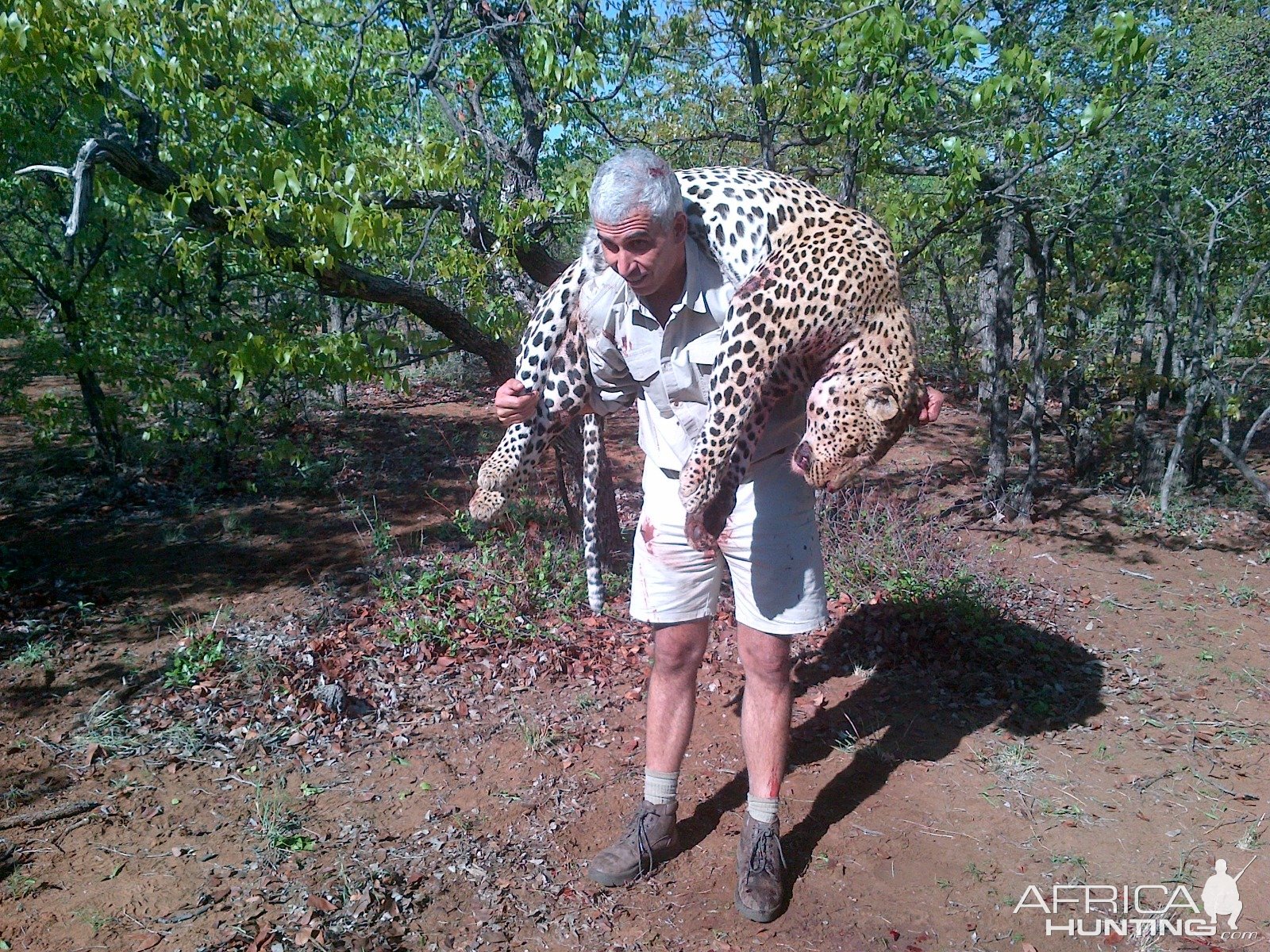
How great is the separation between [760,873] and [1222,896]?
5.21 feet

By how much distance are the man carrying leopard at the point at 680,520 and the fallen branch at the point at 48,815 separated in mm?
2087

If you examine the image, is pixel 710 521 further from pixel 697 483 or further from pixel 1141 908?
pixel 1141 908

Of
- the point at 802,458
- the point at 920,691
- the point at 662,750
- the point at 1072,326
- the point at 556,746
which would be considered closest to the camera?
the point at 802,458

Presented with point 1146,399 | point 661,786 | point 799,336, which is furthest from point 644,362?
point 1146,399

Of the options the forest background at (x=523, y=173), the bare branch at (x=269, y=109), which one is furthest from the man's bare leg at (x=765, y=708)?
Result: the bare branch at (x=269, y=109)

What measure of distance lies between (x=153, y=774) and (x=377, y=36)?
4405mm

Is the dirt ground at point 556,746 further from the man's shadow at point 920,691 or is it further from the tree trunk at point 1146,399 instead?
the tree trunk at point 1146,399

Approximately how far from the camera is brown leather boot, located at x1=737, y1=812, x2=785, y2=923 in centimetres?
282

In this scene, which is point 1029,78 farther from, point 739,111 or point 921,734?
point 921,734

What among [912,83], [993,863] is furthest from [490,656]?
[912,83]

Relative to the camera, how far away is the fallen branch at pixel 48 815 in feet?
10.9

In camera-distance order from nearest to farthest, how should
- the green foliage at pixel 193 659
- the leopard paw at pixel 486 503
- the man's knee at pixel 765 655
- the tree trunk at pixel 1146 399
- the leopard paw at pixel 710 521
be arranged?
the leopard paw at pixel 710 521, the leopard paw at pixel 486 503, the man's knee at pixel 765 655, the green foliage at pixel 193 659, the tree trunk at pixel 1146 399

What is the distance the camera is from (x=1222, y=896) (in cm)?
296

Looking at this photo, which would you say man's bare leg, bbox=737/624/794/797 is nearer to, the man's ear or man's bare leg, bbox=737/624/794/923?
man's bare leg, bbox=737/624/794/923
